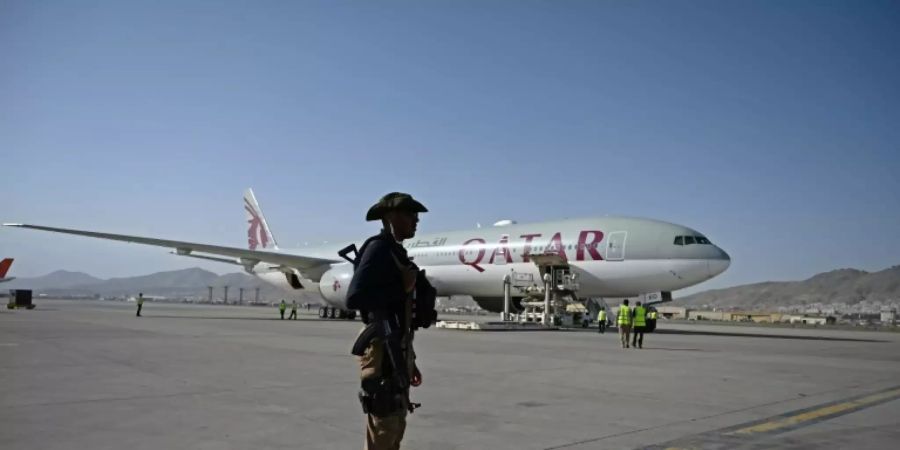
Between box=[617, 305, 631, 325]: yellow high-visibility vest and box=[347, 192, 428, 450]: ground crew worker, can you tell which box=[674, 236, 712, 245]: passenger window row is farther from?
box=[347, 192, 428, 450]: ground crew worker

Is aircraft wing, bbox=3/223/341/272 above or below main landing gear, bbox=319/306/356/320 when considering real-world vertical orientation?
above

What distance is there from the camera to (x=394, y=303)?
351cm

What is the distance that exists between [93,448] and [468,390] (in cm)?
456

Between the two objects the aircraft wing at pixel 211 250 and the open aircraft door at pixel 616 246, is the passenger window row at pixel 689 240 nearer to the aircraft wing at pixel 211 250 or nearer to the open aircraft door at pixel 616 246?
the open aircraft door at pixel 616 246

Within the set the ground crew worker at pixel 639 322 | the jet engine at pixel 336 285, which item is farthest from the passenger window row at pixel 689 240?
the jet engine at pixel 336 285

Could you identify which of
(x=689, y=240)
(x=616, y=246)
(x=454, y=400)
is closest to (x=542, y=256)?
(x=616, y=246)

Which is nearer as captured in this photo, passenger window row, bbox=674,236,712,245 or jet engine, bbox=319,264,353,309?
passenger window row, bbox=674,236,712,245

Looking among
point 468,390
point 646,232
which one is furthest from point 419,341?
point 646,232

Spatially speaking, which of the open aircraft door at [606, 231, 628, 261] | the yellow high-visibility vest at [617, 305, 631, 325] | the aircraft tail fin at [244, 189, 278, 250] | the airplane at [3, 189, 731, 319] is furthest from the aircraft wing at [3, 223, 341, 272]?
the yellow high-visibility vest at [617, 305, 631, 325]

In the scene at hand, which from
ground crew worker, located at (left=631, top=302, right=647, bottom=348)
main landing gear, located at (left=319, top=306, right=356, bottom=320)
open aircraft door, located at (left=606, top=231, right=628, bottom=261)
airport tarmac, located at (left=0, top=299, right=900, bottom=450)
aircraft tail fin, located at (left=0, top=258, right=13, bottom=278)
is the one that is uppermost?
open aircraft door, located at (left=606, top=231, right=628, bottom=261)

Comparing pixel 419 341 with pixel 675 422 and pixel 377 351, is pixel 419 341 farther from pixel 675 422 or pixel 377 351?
pixel 377 351

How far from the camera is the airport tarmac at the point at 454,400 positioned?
5605mm

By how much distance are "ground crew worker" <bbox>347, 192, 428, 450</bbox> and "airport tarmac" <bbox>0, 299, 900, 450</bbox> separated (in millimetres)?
2007

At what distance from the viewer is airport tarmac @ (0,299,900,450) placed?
18.4 feet
